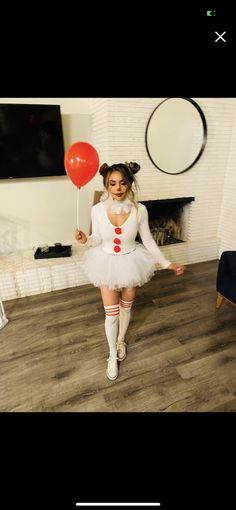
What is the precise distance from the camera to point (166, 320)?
7.32ft

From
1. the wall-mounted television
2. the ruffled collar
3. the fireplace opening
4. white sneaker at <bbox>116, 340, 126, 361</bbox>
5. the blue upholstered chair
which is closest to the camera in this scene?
the ruffled collar

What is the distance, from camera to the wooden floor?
4.93 feet

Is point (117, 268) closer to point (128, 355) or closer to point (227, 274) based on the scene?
point (128, 355)

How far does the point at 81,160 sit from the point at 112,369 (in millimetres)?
1357

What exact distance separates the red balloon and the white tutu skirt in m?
0.49

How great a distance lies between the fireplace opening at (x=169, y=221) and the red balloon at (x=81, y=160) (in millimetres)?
1951

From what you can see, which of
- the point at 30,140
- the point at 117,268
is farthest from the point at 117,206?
the point at 30,140

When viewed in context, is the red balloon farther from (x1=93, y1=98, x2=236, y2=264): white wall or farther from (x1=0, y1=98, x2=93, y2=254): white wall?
(x1=0, y1=98, x2=93, y2=254): white wall

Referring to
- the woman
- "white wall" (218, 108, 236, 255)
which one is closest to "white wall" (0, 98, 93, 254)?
the woman

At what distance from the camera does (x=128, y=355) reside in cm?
185

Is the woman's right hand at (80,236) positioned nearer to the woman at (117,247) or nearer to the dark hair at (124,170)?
the woman at (117,247)
